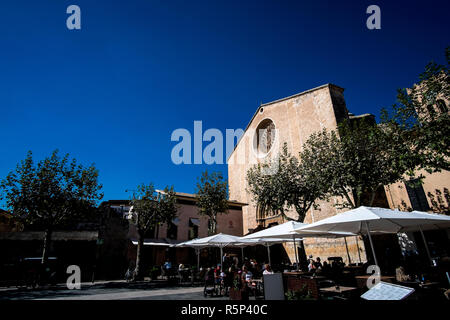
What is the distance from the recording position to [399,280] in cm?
631

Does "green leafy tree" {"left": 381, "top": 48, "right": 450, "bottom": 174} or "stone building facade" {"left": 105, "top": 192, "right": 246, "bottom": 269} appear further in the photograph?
"stone building facade" {"left": 105, "top": 192, "right": 246, "bottom": 269}

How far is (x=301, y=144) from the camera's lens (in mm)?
21422

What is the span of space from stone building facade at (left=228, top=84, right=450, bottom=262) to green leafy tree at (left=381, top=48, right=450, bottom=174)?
5.48 m

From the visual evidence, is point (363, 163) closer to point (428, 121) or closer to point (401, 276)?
point (428, 121)

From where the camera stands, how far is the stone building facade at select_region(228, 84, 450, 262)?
15.1 m

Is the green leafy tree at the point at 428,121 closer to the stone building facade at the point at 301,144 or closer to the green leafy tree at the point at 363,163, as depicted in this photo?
the green leafy tree at the point at 363,163

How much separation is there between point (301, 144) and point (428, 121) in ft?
38.0

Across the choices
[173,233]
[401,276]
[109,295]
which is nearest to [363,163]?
[401,276]

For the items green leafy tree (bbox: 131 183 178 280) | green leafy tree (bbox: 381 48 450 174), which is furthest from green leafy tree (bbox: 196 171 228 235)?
green leafy tree (bbox: 381 48 450 174)

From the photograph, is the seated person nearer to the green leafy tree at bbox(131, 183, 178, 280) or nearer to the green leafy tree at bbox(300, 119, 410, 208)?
the green leafy tree at bbox(300, 119, 410, 208)

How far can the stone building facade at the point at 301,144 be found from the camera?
1511 cm
